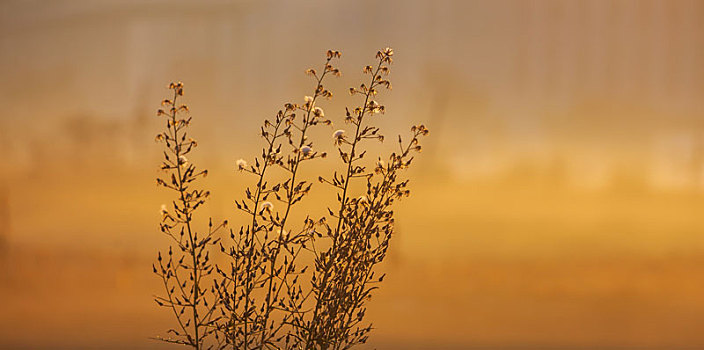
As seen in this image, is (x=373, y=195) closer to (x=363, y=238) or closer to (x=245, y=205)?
(x=363, y=238)

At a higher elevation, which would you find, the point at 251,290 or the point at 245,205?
the point at 245,205

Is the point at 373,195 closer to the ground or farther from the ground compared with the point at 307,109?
closer to the ground

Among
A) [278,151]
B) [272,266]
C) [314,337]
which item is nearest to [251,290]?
[272,266]

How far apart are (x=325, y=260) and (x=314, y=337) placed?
0.27 m

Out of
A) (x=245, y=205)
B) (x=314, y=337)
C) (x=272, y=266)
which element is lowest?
(x=314, y=337)

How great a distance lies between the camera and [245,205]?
2684mm

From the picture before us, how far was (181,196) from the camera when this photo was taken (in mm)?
2582

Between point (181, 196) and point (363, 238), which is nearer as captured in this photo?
point (181, 196)

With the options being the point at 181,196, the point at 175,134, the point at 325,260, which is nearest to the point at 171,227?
the point at 181,196

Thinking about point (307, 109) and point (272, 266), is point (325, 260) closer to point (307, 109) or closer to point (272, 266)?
point (272, 266)

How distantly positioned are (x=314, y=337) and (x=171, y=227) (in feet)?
2.06

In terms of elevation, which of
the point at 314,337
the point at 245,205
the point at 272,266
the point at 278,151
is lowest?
the point at 314,337

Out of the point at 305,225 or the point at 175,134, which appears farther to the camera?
the point at 305,225

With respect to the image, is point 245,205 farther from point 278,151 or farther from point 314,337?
point 314,337
